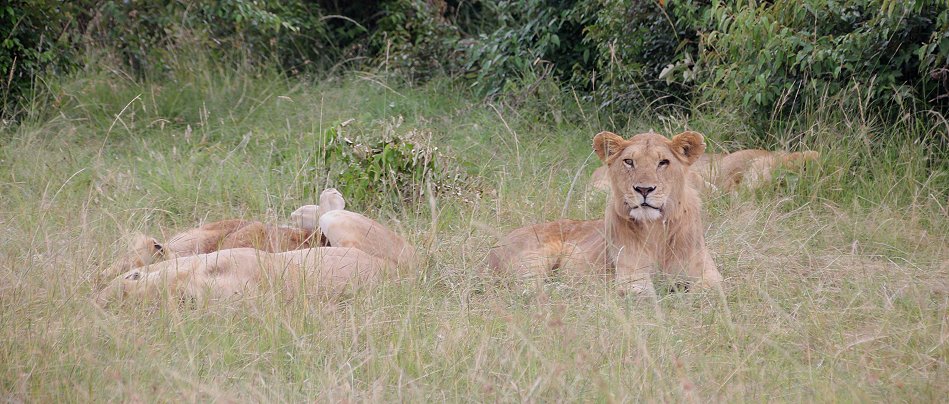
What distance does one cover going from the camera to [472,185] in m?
6.41

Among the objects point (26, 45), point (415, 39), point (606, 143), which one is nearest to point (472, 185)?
point (606, 143)

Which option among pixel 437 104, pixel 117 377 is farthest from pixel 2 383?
pixel 437 104

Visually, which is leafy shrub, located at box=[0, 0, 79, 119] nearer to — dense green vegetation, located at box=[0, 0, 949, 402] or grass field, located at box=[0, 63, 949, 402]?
dense green vegetation, located at box=[0, 0, 949, 402]

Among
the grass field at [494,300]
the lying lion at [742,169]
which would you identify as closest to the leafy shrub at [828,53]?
Answer: the grass field at [494,300]

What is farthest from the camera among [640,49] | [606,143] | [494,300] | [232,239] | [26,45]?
[640,49]

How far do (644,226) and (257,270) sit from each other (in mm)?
1663

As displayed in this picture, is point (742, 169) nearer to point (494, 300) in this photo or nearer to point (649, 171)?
point (649, 171)

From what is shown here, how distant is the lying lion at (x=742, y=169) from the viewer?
6.30m

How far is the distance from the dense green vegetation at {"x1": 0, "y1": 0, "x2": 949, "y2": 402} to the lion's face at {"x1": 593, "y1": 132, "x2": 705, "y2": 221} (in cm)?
36

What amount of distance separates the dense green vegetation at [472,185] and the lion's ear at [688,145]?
0.51 m

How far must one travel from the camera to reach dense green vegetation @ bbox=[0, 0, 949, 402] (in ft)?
12.2

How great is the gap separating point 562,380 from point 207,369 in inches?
46.2

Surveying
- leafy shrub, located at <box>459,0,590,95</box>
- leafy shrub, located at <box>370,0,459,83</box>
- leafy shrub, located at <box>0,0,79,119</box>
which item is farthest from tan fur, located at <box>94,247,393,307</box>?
leafy shrub, located at <box>370,0,459,83</box>

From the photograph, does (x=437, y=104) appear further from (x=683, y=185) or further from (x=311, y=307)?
(x=311, y=307)
